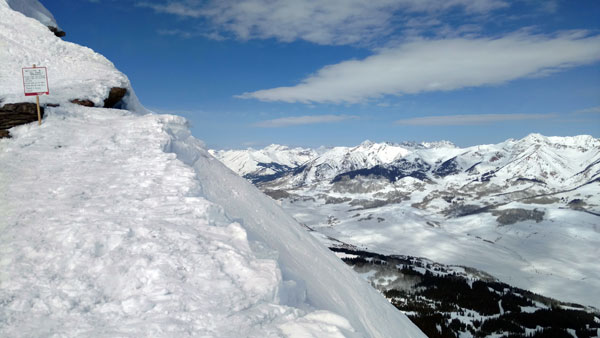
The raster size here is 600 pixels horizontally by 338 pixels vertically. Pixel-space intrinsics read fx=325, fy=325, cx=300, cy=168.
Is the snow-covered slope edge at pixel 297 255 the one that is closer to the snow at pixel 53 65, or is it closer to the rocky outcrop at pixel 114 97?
the rocky outcrop at pixel 114 97

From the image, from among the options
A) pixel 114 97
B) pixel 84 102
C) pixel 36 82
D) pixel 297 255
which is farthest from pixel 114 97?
pixel 297 255

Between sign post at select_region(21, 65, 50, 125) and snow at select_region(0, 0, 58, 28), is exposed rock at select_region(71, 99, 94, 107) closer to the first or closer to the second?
sign post at select_region(21, 65, 50, 125)

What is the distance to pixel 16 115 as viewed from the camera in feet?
46.6

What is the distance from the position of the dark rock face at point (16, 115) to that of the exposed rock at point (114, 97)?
5032 mm

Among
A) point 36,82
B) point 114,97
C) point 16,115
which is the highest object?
point 114,97

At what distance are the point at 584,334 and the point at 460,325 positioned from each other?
34.5m

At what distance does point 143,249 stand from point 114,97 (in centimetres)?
1598

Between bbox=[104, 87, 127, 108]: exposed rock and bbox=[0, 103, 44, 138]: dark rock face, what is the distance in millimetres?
5032

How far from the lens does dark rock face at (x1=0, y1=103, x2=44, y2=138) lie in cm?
1380

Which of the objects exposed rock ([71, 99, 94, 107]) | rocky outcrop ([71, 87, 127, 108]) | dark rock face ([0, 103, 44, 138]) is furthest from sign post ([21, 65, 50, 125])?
rocky outcrop ([71, 87, 127, 108])

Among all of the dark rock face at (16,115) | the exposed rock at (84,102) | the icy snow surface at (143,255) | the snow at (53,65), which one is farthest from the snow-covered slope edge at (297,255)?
the snow at (53,65)

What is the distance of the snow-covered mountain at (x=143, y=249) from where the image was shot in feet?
20.8

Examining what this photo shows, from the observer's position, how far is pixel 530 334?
6669 centimetres

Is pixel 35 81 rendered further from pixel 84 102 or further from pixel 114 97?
pixel 114 97
